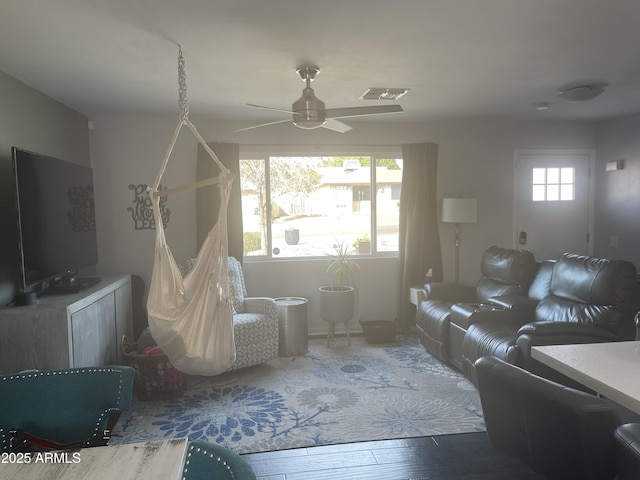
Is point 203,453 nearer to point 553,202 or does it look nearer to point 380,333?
point 380,333

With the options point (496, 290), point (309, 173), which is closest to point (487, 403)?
point (496, 290)

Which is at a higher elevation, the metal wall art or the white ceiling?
the white ceiling

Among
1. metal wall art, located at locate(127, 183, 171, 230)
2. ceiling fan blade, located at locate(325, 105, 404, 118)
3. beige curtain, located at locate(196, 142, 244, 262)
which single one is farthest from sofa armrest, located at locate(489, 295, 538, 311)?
metal wall art, located at locate(127, 183, 171, 230)

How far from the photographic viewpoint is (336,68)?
295cm

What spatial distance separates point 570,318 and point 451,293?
1318 mm

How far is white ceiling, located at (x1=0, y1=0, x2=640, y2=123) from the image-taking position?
2.07 m

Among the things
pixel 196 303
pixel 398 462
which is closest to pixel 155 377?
pixel 196 303

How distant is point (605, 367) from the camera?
1543mm

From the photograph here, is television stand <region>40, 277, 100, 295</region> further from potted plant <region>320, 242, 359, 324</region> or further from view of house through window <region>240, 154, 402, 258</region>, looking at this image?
potted plant <region>320, 242, 359, 324</region>

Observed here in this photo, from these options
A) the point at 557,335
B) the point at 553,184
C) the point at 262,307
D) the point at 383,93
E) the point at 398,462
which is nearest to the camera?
the point at 398,462

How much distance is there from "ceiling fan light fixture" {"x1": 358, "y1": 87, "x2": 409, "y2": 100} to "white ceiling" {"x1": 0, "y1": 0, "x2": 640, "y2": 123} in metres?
0.09

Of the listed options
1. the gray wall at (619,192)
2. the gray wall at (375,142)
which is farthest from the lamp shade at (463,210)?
the gray wall at (619,192)

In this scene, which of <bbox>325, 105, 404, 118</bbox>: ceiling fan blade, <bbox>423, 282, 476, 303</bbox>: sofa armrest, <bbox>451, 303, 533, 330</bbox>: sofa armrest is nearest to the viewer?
<bbox>325, 105, 404, 118</bbox>: ceiling fan blade

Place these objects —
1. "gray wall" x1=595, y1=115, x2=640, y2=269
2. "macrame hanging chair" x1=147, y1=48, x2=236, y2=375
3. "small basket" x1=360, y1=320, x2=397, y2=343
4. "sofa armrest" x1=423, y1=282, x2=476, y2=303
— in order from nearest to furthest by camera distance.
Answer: "macrame hanging chair" x1=147, y1=48, x2=236, y2=375 < "sofa armrest" x1=423, y1=282, x2=476, y2=303 < "small basket" x1=360, y1=320, x2=397, y2=343 < "gray wall" x1=595, y1=115, x2=640, y2=269
